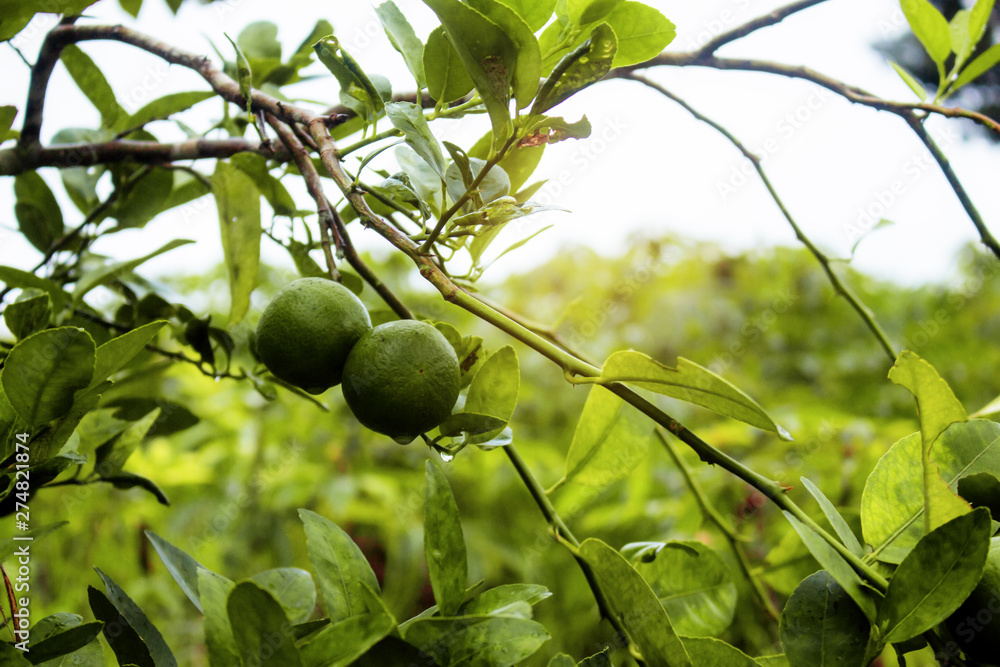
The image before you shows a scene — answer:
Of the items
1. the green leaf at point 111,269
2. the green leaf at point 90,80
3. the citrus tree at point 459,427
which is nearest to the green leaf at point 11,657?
the citrus tree at point 459,427

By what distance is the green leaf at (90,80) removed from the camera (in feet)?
2.03

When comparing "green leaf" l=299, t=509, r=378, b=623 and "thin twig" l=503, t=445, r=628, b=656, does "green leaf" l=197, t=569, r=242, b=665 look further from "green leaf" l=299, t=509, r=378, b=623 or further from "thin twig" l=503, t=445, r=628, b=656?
"thin twig" l=503, t=445, r=628, b=656

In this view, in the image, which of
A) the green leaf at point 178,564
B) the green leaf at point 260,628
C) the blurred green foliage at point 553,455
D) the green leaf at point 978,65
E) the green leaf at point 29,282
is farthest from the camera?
the blurred green foliage at point 553,455

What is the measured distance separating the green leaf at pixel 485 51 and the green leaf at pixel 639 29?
0.27 feet

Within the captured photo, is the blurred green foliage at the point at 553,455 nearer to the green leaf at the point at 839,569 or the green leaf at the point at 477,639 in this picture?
the green leaf at the point at 839,569

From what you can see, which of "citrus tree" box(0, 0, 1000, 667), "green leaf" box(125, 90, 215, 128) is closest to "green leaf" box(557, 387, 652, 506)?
"citrus tree" box(0, 0, 1000, 667)

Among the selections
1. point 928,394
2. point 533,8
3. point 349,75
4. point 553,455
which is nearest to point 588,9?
point 533,8

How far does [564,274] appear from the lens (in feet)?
9.05

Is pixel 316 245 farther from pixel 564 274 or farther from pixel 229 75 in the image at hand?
pixel 564 274

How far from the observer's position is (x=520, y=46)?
0.32m

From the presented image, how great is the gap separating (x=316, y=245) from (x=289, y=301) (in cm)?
10

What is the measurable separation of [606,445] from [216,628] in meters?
0.29

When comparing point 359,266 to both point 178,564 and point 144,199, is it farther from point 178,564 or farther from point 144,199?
point 144,199

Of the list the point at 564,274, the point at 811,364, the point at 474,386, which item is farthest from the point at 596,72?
the point at 564,274
